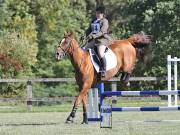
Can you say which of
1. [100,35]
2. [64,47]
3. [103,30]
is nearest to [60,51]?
[64,47]

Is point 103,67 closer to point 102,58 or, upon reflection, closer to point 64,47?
point 102,58

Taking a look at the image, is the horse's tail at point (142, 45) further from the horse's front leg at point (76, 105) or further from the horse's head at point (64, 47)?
A: the horse's front leg at point (76, 105)

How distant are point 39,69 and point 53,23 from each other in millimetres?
3903

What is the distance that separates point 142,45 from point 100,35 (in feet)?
8.26

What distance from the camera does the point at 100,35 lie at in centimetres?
1590

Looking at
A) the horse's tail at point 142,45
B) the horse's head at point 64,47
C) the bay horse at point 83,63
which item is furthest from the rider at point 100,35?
the horse's tail at point 142,45

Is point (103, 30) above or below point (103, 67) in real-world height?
above

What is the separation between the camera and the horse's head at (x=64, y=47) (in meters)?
→ 15.6

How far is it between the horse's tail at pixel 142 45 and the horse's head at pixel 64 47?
2717mm

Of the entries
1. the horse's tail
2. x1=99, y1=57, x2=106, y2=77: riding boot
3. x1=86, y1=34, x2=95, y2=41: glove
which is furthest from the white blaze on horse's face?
the horse's tail

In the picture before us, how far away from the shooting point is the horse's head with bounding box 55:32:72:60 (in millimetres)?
15570

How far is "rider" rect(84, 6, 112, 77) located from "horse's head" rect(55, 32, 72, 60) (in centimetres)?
49

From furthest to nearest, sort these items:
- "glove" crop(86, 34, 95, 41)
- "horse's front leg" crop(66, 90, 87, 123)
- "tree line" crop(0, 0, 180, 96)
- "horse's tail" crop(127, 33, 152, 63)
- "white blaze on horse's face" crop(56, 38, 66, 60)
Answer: "tree line" crop(0, 0, 180, 96), "horse's tail" crop(127, 33, 152, 63), "glove" crop(86, 34, 95, 41), "white blaze on horse's face" crop(56, 38, 66, 60), "horse's front leg" crop(66, 90, 87, 123)

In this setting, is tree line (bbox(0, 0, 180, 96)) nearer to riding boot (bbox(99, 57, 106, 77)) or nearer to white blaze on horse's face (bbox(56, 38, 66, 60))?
riding boot (bbox(99, 57, 106, 77))
